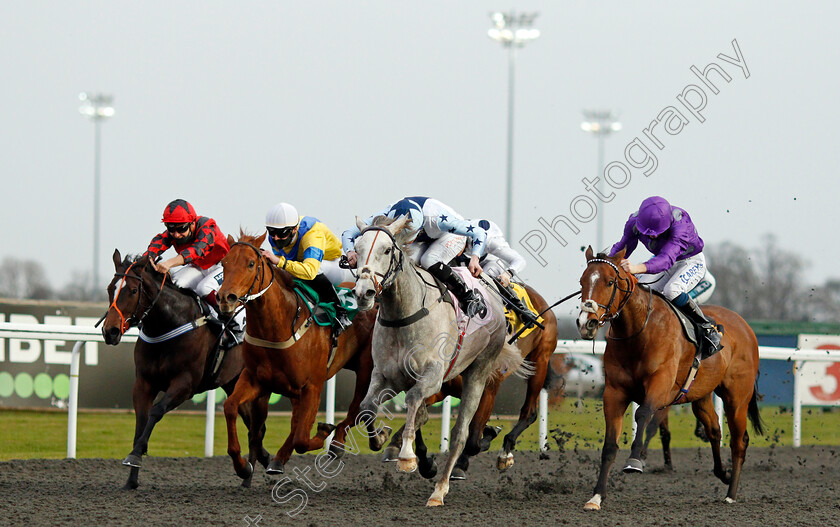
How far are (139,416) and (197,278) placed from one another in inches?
40.8

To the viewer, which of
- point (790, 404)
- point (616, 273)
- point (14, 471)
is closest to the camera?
point (616, 273)

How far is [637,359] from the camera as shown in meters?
5.42

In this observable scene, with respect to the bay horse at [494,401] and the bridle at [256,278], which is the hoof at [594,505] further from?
the bridle at [256,278]

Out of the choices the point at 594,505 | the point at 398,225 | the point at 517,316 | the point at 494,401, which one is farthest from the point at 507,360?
the point at 398,225

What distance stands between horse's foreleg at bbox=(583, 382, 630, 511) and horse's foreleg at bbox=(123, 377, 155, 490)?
257cm

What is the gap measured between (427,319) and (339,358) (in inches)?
43.1

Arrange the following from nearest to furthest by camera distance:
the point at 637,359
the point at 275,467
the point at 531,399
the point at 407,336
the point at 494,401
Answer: the point at 407,336 → the point at 275,467 → the point at 637,359 → the point at 494,401 → the point at 531,399

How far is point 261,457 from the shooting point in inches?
233

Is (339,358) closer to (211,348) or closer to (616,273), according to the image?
(211,348)

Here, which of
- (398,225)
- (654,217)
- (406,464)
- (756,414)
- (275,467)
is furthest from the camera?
(756,414)

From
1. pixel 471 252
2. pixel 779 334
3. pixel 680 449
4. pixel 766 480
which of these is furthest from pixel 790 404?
pixel 471 252

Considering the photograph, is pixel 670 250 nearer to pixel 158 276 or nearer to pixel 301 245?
pixel 301 245

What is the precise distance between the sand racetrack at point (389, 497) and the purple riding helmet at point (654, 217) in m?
1.64

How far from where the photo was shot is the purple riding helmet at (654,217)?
5.68 meters
